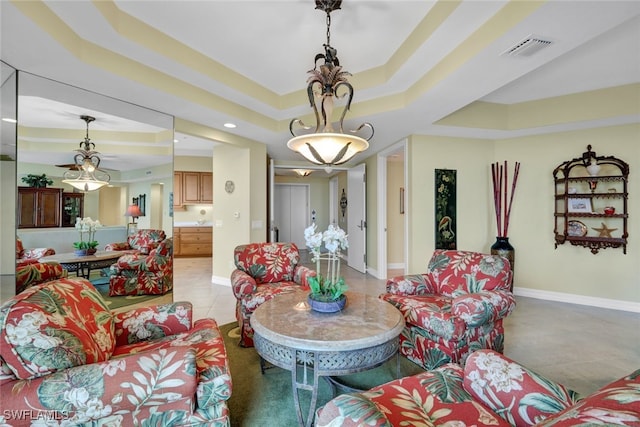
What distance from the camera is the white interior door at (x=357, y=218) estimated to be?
18.5ft

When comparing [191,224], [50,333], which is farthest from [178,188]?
[50,333]

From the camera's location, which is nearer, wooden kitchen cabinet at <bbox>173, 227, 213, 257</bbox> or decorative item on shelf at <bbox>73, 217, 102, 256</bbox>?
decorative item on shelf at <bbox>73, 217, 102, 256</bbox>

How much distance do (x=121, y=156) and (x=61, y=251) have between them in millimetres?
1090

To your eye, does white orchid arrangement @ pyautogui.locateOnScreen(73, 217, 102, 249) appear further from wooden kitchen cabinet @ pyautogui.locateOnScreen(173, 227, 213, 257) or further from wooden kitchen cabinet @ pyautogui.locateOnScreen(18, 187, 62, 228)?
wooden kitchen cabinet @ pyautogui.locateOnScreen(173, 227, 213, 257)

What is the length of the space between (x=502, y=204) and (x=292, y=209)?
5.72 metres

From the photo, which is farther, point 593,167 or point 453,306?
point 593,167

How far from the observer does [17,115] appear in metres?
2.35

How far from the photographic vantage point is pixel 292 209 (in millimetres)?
8812

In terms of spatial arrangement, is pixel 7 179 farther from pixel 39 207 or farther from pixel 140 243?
pixel 140 243

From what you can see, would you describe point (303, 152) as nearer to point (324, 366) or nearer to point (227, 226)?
point (324, 366)

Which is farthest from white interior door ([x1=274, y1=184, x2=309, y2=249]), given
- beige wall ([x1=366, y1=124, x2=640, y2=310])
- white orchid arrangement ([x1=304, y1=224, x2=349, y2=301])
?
white orchid arrangement ([x1=304, y1=224, x2=349, y2=301])

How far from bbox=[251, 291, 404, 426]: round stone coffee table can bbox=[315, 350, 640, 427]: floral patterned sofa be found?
28cm

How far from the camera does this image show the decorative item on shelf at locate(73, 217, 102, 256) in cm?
284

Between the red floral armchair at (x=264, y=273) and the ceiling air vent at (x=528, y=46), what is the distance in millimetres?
2309
